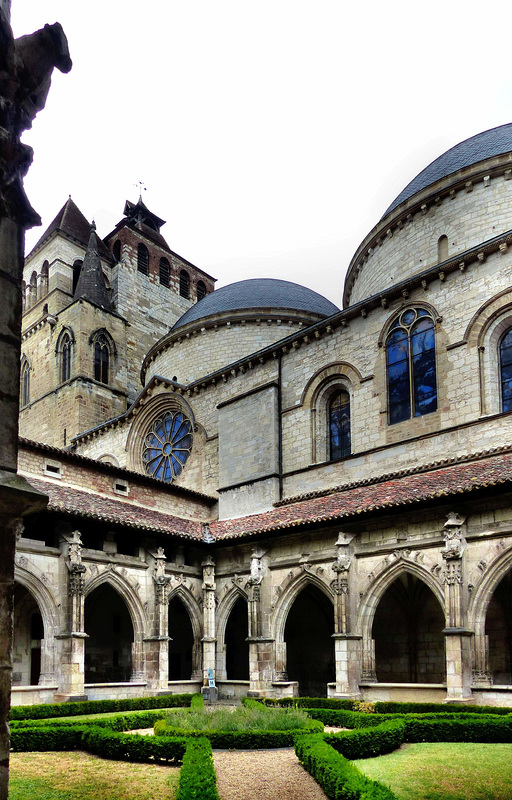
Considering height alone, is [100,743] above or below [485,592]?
below

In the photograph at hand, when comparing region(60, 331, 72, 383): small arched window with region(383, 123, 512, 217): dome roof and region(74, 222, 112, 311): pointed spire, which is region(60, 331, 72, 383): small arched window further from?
region(383, 123, 512, 217): dome roof

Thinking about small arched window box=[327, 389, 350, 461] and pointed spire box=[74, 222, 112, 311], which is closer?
small arched window box=[327, 389, 350, 461]

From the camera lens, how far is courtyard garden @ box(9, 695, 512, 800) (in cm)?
902

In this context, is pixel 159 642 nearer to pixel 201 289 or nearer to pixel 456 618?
pixel 456 618

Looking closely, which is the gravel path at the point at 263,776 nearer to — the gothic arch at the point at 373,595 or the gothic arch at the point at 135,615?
the gothic arch at the point at 373,595

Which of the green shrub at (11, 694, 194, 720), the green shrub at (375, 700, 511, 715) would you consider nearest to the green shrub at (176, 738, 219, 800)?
the green shrub at (11, 694, 194, 720)

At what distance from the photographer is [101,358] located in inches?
1665

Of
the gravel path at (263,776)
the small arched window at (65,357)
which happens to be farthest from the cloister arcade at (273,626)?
the small arched window at (65,357)

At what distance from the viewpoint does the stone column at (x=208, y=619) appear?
23120mm

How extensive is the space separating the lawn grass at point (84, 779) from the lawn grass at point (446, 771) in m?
2.86

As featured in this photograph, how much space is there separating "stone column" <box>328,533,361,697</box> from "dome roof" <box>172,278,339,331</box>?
17.1 meters

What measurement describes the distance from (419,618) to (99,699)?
909 cm

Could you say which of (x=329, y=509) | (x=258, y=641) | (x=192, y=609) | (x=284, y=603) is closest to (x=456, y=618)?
(x=329, y=509)

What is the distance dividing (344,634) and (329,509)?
3705 millimetres
